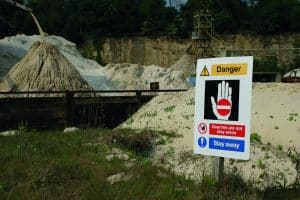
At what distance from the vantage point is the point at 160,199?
7277 millimetres

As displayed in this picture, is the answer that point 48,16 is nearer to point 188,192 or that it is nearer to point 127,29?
point 127,29

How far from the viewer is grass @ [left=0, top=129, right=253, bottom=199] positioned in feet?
24.2

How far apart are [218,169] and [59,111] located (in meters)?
11.0

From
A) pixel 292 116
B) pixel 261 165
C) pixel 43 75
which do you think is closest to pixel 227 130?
pixel 261 165

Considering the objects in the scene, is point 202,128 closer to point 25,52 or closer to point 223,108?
point 223,108

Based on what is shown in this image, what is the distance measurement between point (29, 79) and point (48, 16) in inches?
2100

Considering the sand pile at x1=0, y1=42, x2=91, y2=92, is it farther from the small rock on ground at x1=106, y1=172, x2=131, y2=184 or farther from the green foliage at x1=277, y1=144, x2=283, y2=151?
the small rock on ground at x1=106, y1=172, x2=131, y2=184

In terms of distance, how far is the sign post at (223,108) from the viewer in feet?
22.6

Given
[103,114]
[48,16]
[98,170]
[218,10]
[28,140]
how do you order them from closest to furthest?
[98,170], [28,140], [103,114], [218,10], [48,16]

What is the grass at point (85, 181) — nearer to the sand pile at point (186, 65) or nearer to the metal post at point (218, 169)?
the metal post at point (218, 169)

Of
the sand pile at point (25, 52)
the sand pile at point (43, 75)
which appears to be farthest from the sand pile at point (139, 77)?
the sand pile at point (43, 75)

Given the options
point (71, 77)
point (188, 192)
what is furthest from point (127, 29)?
point (188, 192)

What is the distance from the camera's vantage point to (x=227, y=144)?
7.00 meters

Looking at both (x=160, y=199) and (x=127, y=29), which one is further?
(x=127, y=29)
